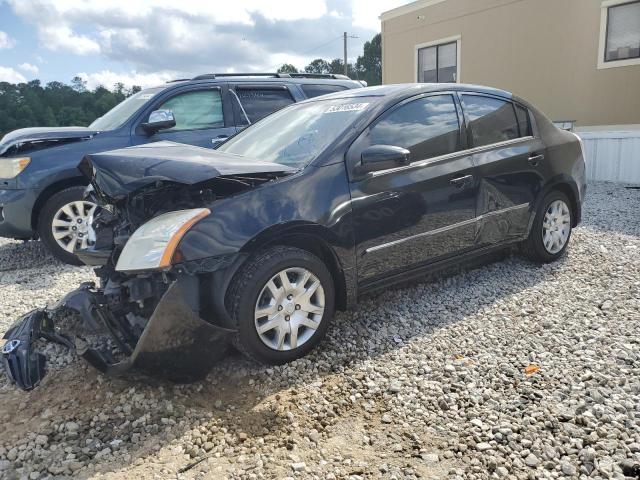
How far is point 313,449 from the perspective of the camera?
8.08ft

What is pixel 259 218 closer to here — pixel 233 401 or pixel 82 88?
pixel 233 401

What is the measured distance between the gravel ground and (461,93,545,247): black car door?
0.74 m

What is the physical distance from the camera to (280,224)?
3.10 m

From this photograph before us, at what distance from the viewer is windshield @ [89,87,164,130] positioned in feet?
20.0

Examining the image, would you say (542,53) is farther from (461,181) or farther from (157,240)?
(157,240)

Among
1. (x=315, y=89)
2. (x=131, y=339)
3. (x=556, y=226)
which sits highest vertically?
(x=315, y=89)

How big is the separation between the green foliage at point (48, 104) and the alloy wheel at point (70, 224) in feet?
102

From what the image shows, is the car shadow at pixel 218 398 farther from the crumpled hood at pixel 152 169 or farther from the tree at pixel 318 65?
the tree at pixel 318 65

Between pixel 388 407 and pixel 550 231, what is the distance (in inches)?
118

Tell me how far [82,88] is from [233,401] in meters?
43.1

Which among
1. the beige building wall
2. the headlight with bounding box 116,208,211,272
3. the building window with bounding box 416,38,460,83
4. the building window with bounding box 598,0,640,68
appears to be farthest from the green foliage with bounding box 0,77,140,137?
the headlight with bounding box 116,208,211,272

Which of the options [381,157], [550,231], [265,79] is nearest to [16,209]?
[265,79]

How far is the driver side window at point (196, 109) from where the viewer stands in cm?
633

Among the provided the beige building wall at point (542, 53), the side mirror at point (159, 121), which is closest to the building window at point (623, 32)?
the beige building wall at point (542, 53)
